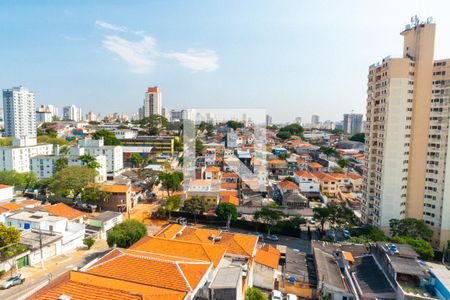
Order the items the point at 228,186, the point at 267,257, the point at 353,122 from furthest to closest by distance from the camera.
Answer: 1. the point at 353,122
2. the point at 228,186
3. the point at 267,257

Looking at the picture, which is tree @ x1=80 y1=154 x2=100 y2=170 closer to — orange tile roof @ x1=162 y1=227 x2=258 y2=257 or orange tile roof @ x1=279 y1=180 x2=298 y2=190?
orange tile roof @ x1=162 y1=227 x2=258 y2=257

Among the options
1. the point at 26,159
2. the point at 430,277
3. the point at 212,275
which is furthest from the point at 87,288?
the point at 26,159

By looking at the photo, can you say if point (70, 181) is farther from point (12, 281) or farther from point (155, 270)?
point (155, 270)

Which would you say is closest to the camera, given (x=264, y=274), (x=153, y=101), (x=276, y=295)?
(x=276, y=295)

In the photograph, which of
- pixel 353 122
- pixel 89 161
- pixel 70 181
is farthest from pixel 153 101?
pixel 353 122

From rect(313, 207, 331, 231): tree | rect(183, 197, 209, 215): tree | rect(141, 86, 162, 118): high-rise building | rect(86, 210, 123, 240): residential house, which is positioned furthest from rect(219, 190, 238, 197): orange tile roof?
rect(141, 86, 162, 118): high-rise building

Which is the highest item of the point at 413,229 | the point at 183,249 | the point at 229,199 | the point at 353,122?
the point at 353,122

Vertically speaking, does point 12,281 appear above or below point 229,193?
below
